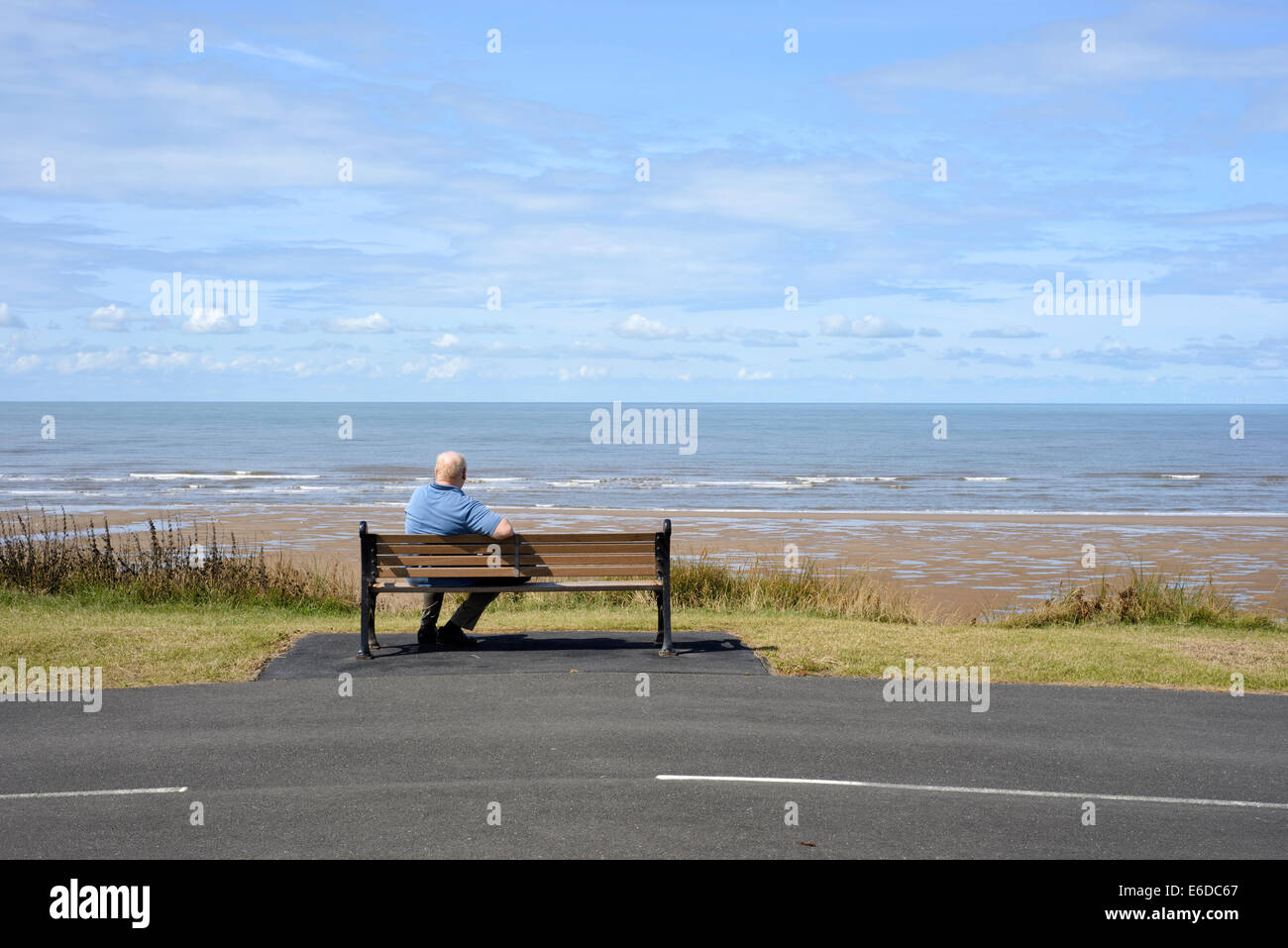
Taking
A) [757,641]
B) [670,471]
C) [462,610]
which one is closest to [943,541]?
[757,641]

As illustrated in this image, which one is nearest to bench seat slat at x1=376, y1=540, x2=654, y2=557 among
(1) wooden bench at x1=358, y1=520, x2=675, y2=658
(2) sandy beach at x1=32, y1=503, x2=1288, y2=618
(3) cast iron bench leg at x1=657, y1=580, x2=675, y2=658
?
(1) wooden bench at x1=358, y1=520, x2=675, y2=658

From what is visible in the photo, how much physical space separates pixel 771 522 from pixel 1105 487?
21.8m

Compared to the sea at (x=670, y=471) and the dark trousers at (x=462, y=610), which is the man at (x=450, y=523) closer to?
the dark trousers at (x=462, y=610)

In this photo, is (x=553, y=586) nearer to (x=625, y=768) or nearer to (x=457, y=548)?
(x=457, y=548)

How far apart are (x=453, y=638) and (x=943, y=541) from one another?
1871 cm

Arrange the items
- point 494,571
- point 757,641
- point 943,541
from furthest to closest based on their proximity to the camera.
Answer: point 943,541
point 757,641
point 494,571

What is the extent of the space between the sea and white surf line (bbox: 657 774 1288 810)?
29.8 meters

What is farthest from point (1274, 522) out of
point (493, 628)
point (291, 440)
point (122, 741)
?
point (291, 440)

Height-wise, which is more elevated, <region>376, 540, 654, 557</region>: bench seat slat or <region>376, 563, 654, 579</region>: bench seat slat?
<region>376, 540, 654, 557</region>: bench seat slat

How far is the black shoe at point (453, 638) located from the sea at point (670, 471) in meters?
26.3

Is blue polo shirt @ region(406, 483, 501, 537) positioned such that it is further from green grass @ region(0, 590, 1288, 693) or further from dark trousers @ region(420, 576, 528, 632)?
green grass @ region(0, 590, 1288, 693)

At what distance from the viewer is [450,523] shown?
10.2 m

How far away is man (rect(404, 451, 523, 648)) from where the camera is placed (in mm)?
10148
